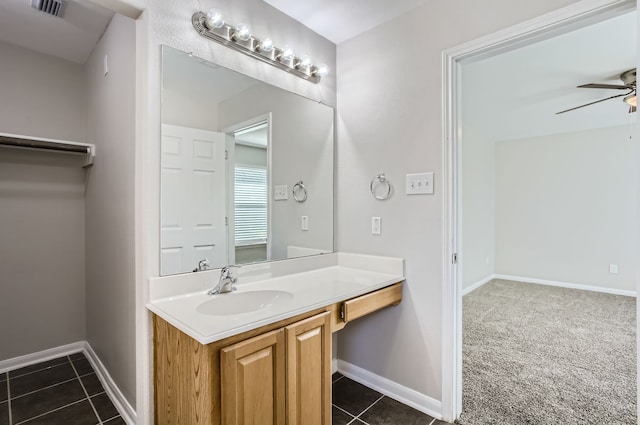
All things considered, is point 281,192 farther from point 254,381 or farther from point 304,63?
point 254,381

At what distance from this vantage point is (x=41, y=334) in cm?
246

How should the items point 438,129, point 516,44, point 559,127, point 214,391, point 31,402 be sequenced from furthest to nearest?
point 559,127
point 31,402
point 438,129
point 516,44
point 214,391

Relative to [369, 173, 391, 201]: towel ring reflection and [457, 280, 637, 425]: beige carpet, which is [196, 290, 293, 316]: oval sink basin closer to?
[369, 173, 391, 201]: towel ring reflection

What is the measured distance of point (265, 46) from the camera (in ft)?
6.00

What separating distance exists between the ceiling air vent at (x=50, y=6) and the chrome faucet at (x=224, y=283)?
1829 millimetres

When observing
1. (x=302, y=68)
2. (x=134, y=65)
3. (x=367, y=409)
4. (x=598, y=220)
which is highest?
(x=302, y=68)

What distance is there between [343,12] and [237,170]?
3.86 ft

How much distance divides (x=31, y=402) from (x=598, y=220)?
6.42 meters

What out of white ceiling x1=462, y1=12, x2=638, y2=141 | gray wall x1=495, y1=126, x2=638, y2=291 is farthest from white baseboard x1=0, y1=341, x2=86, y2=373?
gray wall x1=495, y1=126, x2=638, y2=291

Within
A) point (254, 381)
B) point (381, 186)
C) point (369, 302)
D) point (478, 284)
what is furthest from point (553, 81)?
point (254, 381)

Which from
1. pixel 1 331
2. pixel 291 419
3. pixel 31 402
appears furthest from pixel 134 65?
pixel 1 331

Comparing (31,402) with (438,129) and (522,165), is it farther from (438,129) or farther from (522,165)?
(522,165)

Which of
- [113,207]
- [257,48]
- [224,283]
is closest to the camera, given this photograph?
[224,283]

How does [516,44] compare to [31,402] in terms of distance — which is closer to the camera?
[516,44]
